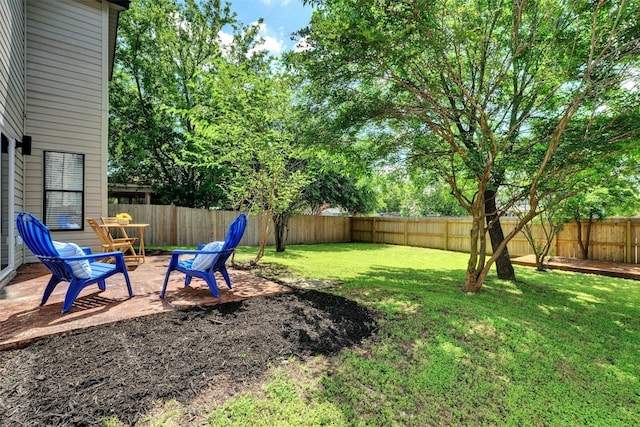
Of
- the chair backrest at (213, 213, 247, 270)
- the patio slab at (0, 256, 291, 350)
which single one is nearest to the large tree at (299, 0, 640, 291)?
the chair backrest at (213, 213, 247, 270)

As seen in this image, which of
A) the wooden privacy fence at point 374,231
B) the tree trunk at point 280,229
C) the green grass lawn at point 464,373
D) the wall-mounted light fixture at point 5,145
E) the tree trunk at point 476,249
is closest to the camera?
the green grass lawn at point 464,373

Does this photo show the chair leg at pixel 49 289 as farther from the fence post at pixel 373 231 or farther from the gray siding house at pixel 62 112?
the fence post at pixel 373 231

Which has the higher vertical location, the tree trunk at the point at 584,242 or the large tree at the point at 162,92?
the large tree at the point at 162,92

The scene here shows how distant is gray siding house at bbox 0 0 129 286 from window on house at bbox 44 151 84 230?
1 centimetres

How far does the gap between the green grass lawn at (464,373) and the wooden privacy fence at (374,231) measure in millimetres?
6638

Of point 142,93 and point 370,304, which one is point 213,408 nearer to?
point 370,304

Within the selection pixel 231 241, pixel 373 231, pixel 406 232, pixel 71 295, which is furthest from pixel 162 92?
pixel 406 232

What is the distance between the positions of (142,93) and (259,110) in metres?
10.7

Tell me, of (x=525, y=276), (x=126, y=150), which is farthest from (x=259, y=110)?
(x=126, y=150)

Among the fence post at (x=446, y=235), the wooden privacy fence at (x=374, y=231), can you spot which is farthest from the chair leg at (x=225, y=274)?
the fence post at (x=446, y=235)

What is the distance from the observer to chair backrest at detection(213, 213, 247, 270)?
393cm

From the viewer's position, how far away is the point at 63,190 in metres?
5.93

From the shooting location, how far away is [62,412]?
1.76 meters

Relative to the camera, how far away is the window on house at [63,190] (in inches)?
228
